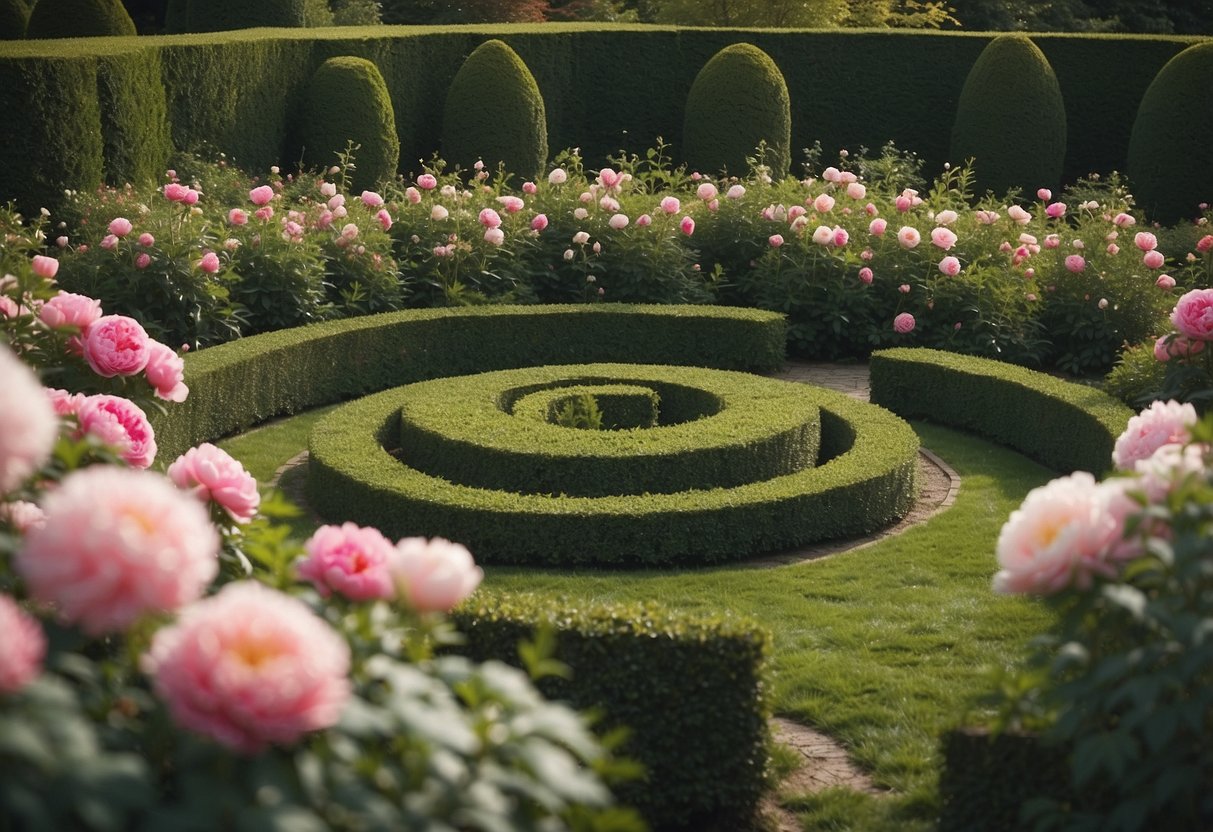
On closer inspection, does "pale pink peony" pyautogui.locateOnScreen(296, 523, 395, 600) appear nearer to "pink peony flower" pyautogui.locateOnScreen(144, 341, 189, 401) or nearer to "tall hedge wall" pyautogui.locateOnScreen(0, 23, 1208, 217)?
"pink peony flower" pyautogui.locateOnScreen(144, 341, 189, 401)

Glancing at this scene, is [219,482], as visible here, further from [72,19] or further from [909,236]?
[72,19]

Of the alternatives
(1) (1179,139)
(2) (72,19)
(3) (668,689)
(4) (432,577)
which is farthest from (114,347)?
(1) (1179,139)

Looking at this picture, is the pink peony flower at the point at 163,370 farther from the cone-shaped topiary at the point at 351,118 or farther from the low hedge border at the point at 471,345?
Result: the cone-shaped topiary at the point at 351,118

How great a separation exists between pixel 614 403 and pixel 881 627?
3342mm

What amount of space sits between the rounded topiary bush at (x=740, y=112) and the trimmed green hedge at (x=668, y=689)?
46.0 ft

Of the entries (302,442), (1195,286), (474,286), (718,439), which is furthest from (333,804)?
(1195,286)

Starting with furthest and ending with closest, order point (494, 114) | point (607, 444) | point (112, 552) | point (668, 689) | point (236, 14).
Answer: point (236, 14)
point (494, 114)
point (607, 444)
point (668, 689)
point (112, 552)

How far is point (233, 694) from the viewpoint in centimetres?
193

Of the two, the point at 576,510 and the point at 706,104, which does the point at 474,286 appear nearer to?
the point at 576,510

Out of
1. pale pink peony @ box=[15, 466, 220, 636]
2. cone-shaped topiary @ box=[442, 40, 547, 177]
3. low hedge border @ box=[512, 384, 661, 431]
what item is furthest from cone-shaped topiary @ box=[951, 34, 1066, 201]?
pale pink peony @ box=[15, 466, 220, 636]

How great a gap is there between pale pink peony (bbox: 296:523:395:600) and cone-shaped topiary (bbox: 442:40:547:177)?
14.6 metres

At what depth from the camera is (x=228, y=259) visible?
1075cm

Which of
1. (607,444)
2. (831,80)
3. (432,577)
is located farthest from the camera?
(831,80)

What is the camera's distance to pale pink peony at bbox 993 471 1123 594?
2.85 m
